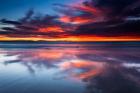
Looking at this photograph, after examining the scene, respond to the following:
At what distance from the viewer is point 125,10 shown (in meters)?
11.8

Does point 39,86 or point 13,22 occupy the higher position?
point 13,22

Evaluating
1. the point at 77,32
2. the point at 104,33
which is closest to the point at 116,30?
the point at 104,33

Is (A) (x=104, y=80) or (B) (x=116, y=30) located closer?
(A) (x=104, y=80)

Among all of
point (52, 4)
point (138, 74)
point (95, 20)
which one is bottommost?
point (138, 74)

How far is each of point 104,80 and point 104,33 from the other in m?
9.81

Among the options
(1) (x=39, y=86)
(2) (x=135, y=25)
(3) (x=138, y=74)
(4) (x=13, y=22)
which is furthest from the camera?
(4) (x=13, y=22)

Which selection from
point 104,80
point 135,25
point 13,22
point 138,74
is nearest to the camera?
point 104,80

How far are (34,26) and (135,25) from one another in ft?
15.7

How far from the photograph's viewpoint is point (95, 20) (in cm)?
1199

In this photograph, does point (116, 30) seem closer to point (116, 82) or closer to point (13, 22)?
point (13, 22)

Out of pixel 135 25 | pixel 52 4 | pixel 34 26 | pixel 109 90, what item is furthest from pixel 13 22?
pixel 109 90

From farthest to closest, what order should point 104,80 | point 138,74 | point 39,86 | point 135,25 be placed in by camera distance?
point 135,25 → point 138,74 → point 104,80 → point 39,86

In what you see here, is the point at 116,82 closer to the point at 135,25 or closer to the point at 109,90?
the point at 109,90

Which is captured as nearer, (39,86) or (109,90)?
(109,90)
